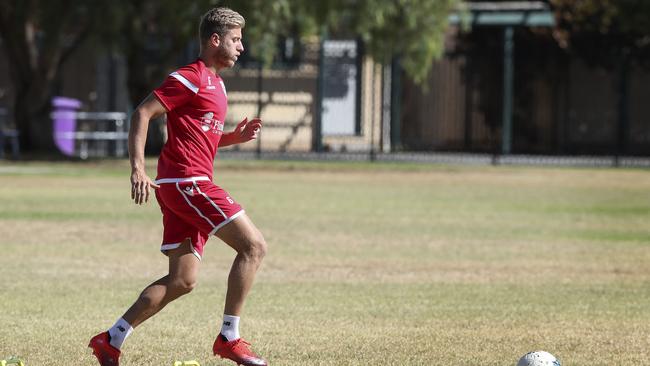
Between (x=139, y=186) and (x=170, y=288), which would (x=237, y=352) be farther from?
(x=139, y=186)

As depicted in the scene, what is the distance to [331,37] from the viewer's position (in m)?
39.5

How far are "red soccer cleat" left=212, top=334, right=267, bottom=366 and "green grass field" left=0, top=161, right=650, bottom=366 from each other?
60 cm

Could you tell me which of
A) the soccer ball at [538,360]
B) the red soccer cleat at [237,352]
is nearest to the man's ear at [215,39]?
the red soccer cleat at [237,352]

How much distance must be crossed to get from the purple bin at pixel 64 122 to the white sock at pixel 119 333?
28.4m

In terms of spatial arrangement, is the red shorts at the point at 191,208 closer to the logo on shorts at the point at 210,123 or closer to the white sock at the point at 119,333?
the logo on shorts at the point at 210,123

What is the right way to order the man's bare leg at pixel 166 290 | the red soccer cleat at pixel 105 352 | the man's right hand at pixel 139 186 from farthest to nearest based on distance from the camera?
the man's bare leg at pixel 166 290
the red soccer cleat at pixel 105 352
the man's right hand at pixel 139 186

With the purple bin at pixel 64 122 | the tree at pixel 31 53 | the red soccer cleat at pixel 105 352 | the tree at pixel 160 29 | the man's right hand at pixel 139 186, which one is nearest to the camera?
the man's right hand at pixel 139 186

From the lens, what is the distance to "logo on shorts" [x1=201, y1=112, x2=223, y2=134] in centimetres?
780

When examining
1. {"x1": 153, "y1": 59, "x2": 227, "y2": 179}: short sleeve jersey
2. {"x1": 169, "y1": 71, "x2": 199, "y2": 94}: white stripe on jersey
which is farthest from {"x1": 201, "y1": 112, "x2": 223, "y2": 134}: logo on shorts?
{"x1": 169, "y1": 71, "x2": 199, "y2": 94}: white stripe on jersey

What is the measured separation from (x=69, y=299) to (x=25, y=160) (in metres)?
22.7

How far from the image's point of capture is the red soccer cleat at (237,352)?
25.4 ft

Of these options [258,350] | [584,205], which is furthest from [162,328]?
[584,205]

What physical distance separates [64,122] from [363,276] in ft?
79.5

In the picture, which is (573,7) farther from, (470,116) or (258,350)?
(258,350)
